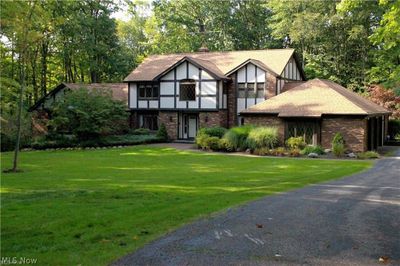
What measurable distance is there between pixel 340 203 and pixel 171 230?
4728mm

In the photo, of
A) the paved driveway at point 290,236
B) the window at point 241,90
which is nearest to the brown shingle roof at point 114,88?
the window at point 241,90

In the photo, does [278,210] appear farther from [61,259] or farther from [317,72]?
[317,72]

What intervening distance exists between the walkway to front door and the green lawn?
12.2 m

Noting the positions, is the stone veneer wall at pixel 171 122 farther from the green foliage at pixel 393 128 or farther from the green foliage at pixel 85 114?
the green foliage at pixel 393 128

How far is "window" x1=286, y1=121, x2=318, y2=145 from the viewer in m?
27.1

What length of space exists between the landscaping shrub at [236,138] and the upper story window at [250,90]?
6.59 meters

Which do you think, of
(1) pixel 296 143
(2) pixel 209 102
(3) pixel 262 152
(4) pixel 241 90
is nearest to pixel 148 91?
(2) pixel 209 102

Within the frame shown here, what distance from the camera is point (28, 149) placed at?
30.0 meters

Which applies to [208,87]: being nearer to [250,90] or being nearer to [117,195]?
[250,90]

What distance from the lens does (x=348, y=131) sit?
1028 inches

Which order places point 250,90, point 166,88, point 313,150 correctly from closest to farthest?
point 313,150, point 250,90, point 166,88

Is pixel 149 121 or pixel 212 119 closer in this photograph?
pixel 212 119

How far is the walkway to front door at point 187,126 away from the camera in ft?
116

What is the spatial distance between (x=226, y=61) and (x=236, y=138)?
36.5 ft
